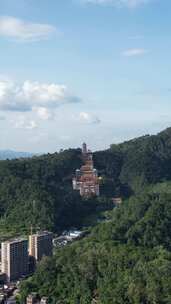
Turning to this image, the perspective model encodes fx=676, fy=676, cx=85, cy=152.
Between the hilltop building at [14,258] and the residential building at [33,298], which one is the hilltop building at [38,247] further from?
the residential building at [33,298]

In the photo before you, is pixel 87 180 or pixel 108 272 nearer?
pixel 108 272

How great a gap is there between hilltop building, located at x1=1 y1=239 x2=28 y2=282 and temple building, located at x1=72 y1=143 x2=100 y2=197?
54.0ft

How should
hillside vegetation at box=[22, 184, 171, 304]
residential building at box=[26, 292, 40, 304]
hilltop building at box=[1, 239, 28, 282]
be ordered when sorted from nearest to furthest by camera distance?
1. hillside vegetation at box=[22, 184, 171, 304]
2. residential building at box=[26, 292, 40, 304]
3. hilltop building at box=[1, 239, 28, 282]

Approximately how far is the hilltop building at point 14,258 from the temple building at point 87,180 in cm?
1646

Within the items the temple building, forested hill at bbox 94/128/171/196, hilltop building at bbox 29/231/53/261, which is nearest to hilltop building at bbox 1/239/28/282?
hilltop building at bbox 29/231/53/261

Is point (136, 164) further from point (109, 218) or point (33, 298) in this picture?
point (33, 298)

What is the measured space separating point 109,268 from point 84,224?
50.1 ft

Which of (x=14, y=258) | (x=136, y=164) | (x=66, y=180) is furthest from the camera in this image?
(x=136, y=164)

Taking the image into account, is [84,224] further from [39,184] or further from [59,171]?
[59,171]

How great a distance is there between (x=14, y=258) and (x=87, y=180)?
64.7 ft

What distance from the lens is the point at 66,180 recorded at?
52719 mm

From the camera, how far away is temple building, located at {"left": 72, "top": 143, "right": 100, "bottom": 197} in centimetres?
5056

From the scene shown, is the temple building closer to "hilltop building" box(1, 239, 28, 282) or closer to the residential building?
"hilltop building" box(1, 239, 28, 282)

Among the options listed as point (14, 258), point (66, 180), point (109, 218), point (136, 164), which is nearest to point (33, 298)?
point (14, 258)
